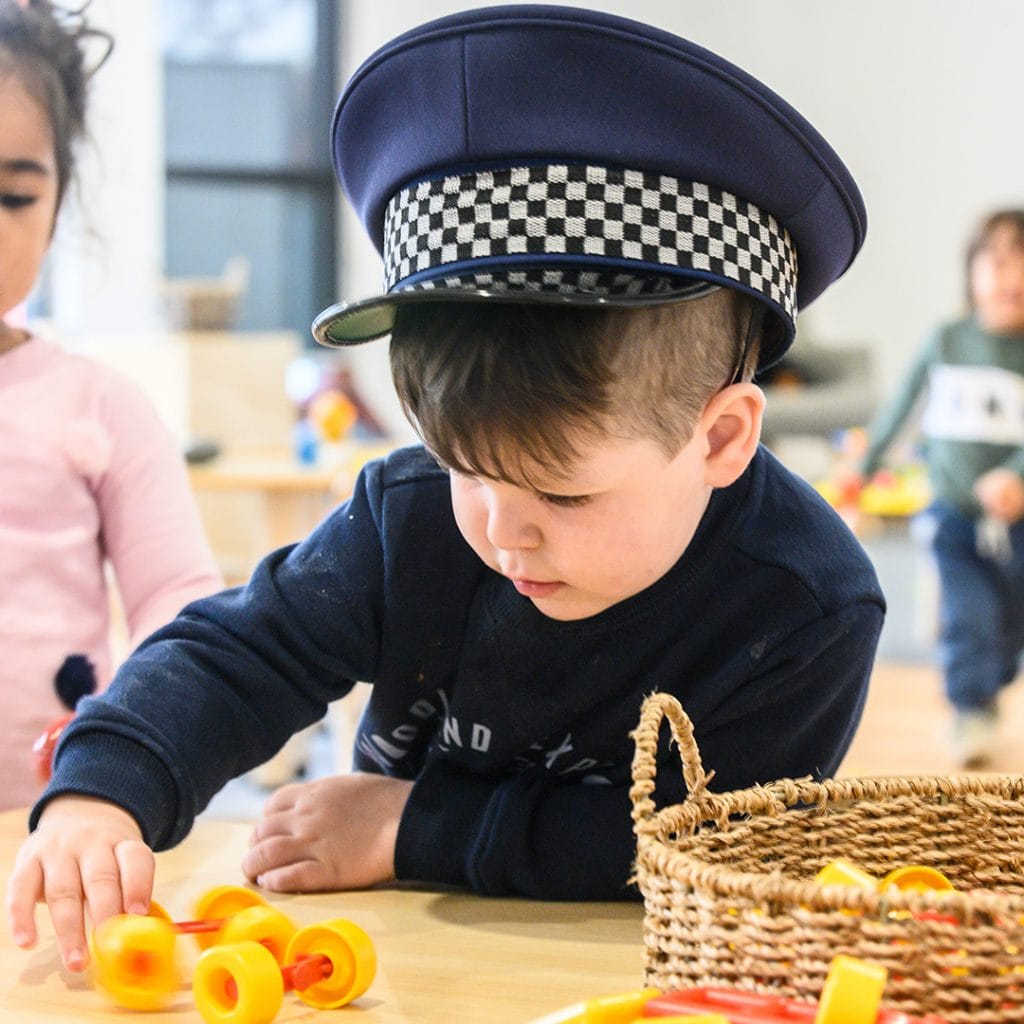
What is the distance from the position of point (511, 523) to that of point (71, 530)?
620 millimetres

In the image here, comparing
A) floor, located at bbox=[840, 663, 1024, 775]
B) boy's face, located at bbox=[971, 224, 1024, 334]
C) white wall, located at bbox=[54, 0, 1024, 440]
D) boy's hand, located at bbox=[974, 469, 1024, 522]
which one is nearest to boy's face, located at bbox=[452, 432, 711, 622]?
floor, located at bbox=[840, 663, 1024, 775]

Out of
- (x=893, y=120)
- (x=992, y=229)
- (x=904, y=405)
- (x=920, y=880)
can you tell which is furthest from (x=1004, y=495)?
(x=893, y=120)

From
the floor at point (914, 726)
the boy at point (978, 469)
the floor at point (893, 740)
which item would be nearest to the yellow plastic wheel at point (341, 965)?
the floor at point (893, 740)

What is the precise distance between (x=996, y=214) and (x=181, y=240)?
3.08 meters

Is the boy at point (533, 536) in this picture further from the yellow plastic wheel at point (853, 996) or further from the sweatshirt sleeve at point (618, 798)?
the yellow plastic wheel at point (853, 996)

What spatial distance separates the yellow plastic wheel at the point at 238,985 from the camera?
656mm

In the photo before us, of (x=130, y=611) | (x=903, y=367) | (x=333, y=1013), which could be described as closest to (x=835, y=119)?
(x=903, y=367)

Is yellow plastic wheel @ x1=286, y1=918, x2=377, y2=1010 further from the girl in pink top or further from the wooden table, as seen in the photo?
the girl in pink top

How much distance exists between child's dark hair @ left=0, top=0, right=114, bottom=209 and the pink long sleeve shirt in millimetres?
172

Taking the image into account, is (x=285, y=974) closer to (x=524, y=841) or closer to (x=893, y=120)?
(x=524, y=841)

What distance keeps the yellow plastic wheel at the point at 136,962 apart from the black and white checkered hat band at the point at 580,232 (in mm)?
328

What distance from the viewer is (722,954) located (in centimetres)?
57

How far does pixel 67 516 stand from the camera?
50.2 inches

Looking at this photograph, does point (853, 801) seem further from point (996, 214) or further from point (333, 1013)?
point (996, 214)
